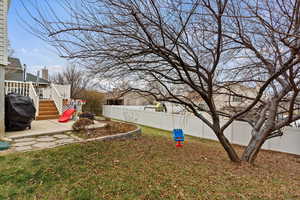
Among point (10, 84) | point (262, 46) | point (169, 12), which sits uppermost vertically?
point (169, 12)

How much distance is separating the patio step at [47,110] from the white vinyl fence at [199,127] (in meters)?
6.31

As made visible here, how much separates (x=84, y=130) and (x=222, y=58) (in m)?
4.73

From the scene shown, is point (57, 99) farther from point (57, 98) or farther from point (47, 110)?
point (47, 110)

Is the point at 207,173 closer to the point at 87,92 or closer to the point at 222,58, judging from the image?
the point at 222,58

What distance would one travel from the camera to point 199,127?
923cm

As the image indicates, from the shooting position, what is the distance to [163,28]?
287 cm

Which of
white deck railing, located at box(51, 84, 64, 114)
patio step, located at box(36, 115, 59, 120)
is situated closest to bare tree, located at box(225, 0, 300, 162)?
white deck railing, located at box(51, 84, 64, 114)

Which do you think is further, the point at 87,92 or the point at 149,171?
the point at 87,92

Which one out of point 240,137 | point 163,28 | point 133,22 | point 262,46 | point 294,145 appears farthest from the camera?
point 240,137

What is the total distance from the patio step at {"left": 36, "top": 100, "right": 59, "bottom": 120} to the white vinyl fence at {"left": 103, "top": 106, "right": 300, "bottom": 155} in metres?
6.31

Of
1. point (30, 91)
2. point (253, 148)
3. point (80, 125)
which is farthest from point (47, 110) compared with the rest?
point (253, 148)

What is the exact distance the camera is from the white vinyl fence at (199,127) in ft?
21.7

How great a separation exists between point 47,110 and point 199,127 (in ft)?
26.4

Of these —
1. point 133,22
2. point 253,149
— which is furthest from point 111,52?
point 253,149
